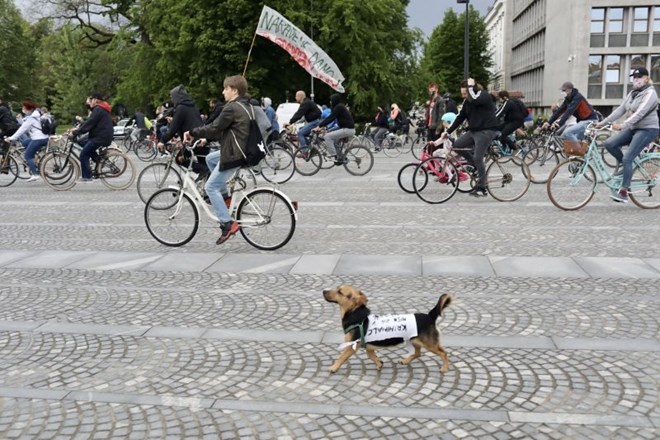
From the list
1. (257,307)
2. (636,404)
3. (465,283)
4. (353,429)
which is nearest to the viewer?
(353,429)

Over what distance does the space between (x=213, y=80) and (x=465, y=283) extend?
104 feet

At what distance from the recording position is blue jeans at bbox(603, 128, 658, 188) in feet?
32.1

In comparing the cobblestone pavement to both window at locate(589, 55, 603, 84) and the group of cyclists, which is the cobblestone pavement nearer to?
the group of cyclists

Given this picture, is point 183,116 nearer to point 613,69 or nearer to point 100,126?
point 100,126

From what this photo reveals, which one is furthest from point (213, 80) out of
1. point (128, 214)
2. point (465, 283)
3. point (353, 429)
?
point (353, 429)

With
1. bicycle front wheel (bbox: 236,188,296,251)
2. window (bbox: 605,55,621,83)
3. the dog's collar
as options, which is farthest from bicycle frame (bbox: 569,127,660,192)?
window (bbox: 605,55,621,83)

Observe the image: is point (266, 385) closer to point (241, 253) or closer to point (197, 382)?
point (197, 382)

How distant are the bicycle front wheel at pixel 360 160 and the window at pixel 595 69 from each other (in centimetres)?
3428

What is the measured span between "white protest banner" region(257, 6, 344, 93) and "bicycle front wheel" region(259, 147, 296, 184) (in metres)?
7.33

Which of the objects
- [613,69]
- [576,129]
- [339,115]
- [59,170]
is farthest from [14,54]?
[576,129]

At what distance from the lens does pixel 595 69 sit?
4462 cm

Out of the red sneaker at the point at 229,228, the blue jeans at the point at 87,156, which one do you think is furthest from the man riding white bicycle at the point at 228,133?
the blue jeans at the point at 87,156

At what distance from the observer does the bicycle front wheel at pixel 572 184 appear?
10.1 m

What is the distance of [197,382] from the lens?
13.6ft
